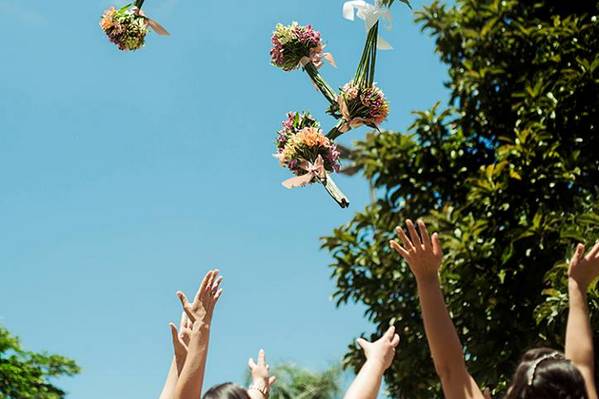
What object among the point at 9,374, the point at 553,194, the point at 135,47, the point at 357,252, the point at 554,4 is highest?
the point at 9,374

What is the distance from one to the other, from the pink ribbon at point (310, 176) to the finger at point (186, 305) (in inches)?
34.6

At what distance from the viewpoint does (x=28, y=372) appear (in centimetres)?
1900

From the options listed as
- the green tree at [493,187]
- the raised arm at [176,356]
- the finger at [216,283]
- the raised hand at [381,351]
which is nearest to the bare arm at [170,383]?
the raised arm at [176,356]

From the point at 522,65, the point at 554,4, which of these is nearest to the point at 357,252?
the point at 522,65

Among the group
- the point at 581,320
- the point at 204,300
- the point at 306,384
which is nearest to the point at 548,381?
the point at 581,320

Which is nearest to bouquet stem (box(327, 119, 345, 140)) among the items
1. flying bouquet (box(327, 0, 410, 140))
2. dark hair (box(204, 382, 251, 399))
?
flying bouquet (box(327, 0, 410, 140))

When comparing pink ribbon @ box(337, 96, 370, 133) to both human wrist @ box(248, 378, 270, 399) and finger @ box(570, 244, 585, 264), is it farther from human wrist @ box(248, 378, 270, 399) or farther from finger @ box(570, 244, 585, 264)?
human wrist @ box(248, 378, 270, 399)

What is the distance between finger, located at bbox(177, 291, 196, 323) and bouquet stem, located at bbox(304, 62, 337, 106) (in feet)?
3.12

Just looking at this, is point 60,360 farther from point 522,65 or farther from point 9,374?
point 522,65

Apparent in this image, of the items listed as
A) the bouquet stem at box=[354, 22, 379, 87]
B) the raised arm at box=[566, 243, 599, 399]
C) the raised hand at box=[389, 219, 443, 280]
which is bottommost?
the raised arm at box=[566, 243, 599, 399]

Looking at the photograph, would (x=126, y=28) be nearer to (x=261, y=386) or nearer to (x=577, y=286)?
(x=261, y=386)

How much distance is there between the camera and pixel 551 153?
29.5 ft

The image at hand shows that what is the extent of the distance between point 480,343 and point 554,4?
13.7 feet

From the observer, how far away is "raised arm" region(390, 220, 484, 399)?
2.46 meters
